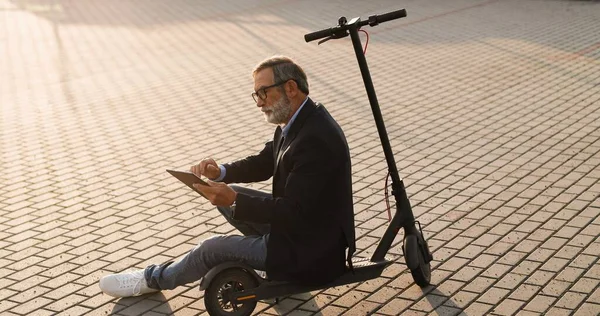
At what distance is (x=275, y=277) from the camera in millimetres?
5625

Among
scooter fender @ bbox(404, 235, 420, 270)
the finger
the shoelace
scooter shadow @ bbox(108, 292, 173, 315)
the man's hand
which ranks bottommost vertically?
scooter shadow @ bbox(108, 292, 173, 315)

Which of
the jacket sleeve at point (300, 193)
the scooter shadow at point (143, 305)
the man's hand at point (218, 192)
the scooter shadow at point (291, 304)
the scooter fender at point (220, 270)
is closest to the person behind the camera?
the man's hand at point (218, 192)

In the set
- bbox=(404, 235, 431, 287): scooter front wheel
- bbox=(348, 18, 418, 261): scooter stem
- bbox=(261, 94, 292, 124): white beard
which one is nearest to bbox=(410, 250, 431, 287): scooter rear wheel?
bbox=(404, 235, 431, 287): scooter front wheel

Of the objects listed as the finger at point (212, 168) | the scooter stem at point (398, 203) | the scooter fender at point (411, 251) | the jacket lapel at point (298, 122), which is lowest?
the scooter fender at point (411, 251)

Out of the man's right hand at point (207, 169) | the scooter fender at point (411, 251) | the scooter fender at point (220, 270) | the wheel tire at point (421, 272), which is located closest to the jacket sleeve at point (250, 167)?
the man's right hand at point (207, 169)

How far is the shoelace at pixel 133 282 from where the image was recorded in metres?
6.15

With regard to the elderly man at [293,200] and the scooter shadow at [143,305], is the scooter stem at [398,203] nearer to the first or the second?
the elderly man at [293,200]

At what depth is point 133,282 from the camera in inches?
243

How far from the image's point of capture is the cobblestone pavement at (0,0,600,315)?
6.36 m

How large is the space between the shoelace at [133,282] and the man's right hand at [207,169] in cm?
74

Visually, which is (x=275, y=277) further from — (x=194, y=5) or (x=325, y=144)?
(x=194, y=5)

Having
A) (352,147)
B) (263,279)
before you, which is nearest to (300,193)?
(263,279)

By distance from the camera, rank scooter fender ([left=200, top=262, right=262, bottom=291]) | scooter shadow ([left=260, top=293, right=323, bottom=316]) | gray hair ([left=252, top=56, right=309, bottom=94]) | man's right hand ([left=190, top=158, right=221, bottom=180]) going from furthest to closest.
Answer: scooter shadow ([left=260, top=293, right=323, bottom=316]) → man's right hand ([left=190, top=158, right=221, bottom=180]) → scooter fender ([left=200, top=262, right=262, bottom=291]) → gray hair ([left=252, top=56, right=309, bottom=94])

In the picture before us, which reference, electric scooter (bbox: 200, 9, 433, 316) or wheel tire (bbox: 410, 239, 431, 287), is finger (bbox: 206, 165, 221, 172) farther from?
wheel tire (bbox: 410, 239, 431, 287)
